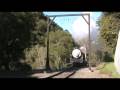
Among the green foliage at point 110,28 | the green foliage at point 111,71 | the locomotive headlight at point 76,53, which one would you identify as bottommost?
the green foliage at point 111,71

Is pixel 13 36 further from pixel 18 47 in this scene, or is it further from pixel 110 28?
pixel 110 28

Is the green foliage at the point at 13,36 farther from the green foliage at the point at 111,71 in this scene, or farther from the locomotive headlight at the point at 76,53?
the locomotive headlight at the point at 76,53

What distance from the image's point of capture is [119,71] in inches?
1148

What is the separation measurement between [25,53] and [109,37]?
11.1 meters

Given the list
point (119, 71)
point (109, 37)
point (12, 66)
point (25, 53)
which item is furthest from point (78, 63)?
point (119, 71)

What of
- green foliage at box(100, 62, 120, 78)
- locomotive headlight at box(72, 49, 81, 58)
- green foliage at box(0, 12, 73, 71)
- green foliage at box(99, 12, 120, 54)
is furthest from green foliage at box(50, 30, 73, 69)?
green foliage at box(100, 62, 120, 78)

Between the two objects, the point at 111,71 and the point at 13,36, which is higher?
the point at 13,36

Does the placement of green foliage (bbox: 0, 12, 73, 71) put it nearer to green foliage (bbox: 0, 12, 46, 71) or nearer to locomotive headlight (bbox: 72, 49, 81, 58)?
green foliage (bbox: 0, 12, 46, 71)

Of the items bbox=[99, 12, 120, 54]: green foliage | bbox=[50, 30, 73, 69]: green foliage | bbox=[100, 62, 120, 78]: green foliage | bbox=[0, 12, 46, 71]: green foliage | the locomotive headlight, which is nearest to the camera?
bbox=[100, 62, 120, 78]: green foliage

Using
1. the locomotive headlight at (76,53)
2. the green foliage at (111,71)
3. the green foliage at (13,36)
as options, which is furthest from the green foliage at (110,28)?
the green foliage at (13,36)

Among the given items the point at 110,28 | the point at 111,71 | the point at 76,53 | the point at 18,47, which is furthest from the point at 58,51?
the point at 111,71

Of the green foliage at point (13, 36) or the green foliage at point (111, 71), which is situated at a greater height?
the green foliage at point (13, 36)

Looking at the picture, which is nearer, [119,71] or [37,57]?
[119,71]
